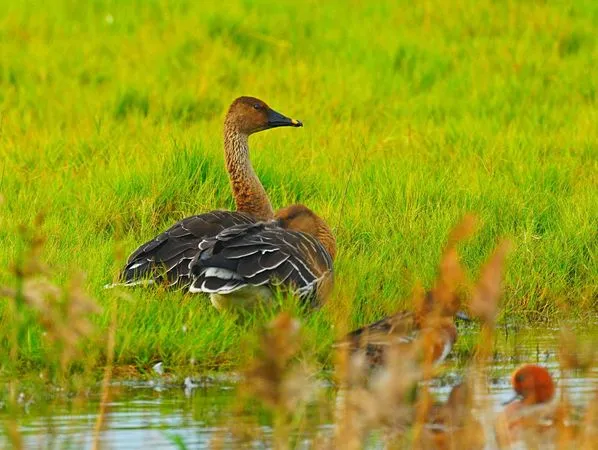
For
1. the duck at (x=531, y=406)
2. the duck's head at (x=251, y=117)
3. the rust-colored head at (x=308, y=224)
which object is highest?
the duck's head at (x=251, y=117)

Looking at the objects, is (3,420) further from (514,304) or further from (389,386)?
(514,304)

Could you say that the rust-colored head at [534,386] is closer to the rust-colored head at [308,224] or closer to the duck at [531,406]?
the duck at [531,406]

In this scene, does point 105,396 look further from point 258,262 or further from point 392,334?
point 258,262

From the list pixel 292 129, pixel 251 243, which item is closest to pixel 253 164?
pixel 292 129

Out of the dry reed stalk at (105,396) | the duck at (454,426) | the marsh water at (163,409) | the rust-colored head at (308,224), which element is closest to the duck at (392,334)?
the marsh water at (163,409)

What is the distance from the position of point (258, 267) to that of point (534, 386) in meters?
1.81

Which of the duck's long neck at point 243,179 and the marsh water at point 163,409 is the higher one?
the duck's long neck at point 243,179

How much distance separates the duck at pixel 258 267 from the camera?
20.8 ft

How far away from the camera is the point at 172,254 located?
7.09m

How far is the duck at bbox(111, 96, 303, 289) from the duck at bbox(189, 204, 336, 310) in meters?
0.31

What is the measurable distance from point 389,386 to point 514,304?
416 centimetres

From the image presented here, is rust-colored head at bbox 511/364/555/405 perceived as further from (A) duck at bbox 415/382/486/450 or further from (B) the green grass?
(B) the green grass

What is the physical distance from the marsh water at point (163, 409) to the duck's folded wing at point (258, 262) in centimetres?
50

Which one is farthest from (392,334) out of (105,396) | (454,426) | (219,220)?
(219,220)
